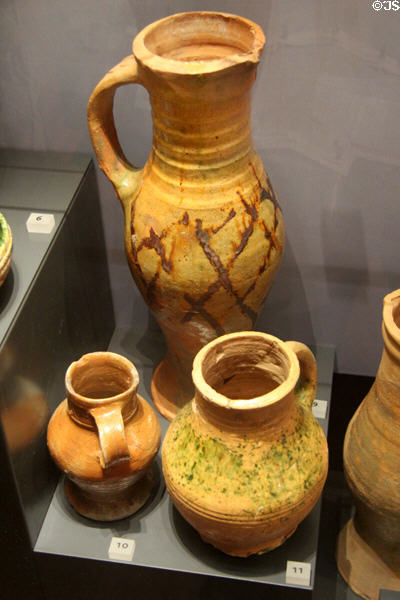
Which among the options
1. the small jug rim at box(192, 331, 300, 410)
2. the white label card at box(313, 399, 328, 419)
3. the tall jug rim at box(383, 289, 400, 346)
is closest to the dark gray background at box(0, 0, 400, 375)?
the white label card at box(313, 399, 328, 419)

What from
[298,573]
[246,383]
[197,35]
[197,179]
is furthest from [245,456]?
[197,35]

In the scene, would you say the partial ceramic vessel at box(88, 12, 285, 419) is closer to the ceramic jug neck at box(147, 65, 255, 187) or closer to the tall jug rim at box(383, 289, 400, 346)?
the ceramic jug neck at box(147, 65, 255, 187)

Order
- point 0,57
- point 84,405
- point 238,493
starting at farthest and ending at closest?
point 0,57, point 84,405, point 238,493

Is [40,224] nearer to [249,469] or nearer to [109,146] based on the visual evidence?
[109,146]

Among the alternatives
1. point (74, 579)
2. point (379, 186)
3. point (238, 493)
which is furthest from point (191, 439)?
point (379, 186)

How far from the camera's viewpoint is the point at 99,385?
60.8 inches

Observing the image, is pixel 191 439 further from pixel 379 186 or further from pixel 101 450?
pixel 379 186

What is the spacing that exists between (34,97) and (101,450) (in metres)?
Result: 0.78

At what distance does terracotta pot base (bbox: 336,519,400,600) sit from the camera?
1575 mm

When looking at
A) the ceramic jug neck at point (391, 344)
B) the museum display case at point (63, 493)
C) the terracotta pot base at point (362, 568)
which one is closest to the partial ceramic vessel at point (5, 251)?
the museum display case at point (63, 493)

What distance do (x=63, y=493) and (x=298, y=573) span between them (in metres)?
0.49

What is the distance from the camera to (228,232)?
4.61 ft

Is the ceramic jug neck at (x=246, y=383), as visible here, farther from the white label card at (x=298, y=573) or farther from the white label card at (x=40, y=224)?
the white label card at (x=40, y=224)

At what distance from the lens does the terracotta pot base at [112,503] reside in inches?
60.8
